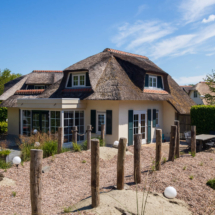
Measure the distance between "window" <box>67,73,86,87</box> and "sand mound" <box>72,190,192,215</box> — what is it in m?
10.2

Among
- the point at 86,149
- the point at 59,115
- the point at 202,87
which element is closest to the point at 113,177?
the point at 86,149

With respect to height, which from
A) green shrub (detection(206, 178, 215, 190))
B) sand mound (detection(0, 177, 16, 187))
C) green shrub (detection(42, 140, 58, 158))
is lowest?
sand mound (detection(0, 177, 16, 187))

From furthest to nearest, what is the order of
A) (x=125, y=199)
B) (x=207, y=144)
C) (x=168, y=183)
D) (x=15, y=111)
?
(x=15, y=111) → (x=207, y=144) → (x=168, y=183) → (x=125, y=199)

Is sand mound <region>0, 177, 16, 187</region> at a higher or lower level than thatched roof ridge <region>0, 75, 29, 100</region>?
lower

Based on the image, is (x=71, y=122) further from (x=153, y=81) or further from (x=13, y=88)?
(x=13, y=88)

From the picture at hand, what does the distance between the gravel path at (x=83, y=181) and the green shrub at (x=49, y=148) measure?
573mm

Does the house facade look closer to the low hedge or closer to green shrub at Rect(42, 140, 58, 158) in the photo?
the low hedge

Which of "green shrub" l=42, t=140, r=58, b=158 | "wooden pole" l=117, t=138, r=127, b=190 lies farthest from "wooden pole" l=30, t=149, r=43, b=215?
"green shrub" l=42, t=140, r=58, b=158

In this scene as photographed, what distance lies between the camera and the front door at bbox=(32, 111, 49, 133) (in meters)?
13.5

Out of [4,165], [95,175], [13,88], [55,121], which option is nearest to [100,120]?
[55,121]

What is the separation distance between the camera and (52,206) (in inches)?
217

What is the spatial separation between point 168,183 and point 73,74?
10745 millimetres

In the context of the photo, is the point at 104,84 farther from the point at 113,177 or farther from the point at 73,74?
the point at 113,177

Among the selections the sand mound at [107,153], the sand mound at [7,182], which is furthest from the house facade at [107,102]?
the sand mound at [7,182]
